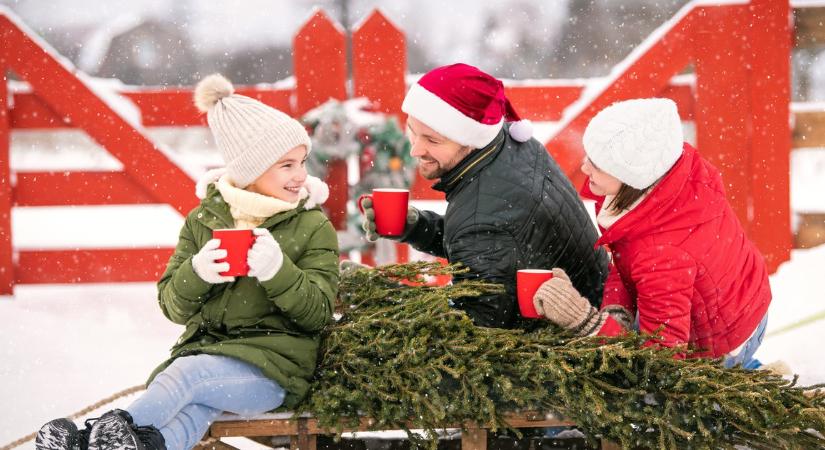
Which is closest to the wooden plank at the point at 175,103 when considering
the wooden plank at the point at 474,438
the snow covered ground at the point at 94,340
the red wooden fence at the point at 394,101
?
the red wooden fence at the point at 394,101

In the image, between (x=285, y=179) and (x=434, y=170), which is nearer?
(x=285, y=179)

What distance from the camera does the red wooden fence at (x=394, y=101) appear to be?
547cm

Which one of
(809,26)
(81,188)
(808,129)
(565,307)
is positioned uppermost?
(809,26)

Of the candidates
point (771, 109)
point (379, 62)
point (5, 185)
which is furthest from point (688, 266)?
point (5, 185)

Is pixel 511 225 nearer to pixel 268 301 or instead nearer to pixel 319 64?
pixel 268 301

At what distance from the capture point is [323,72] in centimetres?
548

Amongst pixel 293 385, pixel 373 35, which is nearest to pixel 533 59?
pixel 373 35

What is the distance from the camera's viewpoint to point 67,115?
18.1ft

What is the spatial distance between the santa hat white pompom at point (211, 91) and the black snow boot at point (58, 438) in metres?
1.11

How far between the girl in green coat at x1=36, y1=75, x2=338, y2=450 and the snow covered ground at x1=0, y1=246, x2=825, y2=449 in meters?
1.33

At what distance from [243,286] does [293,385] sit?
35cm

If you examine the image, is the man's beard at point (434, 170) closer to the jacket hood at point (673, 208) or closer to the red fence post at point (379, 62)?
the jacket hood at point (673, 208)

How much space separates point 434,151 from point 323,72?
2680 mm

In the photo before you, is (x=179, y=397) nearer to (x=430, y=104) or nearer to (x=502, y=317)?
(x=502, y=317)
